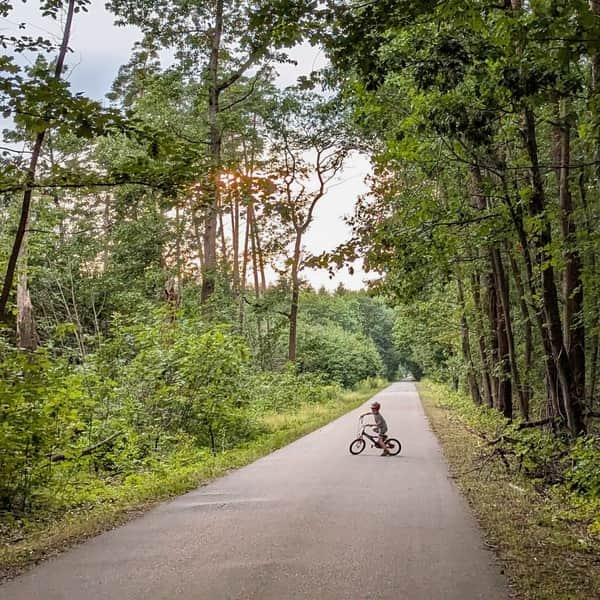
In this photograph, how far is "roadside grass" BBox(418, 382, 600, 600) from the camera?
201 inches

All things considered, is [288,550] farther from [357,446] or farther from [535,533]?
[357,446]

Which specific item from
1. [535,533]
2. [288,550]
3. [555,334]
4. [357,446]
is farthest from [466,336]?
[288,550]

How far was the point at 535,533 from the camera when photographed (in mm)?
6789

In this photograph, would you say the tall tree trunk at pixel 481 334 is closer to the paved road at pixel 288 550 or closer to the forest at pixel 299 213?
the forest at pixel 299 213

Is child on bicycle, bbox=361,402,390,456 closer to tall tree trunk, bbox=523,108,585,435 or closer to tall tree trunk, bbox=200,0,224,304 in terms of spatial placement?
tall tree trunk, bbox=523,108,585,435

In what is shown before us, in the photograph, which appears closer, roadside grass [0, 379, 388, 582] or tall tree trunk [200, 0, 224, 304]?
roadside grass [0, 379, 388, 582]

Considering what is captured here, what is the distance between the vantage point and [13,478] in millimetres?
7652

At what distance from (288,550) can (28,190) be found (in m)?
5.05

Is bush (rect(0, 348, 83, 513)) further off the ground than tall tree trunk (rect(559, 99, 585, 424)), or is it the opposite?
tall tree trunk (rect(559, 99, 585, 424))

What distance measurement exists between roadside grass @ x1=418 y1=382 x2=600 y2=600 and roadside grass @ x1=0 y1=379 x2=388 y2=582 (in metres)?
4.48

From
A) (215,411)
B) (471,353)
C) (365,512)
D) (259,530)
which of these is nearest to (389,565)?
(259,530)

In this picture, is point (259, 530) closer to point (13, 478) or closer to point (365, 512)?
point (365, 512)

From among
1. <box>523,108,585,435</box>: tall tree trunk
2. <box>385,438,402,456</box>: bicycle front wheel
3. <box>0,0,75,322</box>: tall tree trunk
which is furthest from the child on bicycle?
<box>0,0,75,322</box>: tall tree trunk

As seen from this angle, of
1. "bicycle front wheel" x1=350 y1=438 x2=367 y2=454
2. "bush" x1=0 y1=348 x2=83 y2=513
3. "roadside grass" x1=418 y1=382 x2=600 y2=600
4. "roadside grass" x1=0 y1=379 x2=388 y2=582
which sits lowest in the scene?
"roadside grass" x1=418 y1=382 x2=600 y2=600
